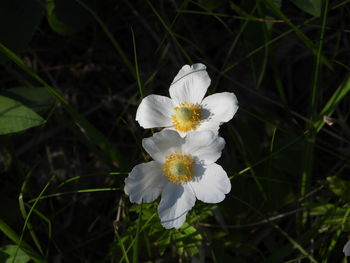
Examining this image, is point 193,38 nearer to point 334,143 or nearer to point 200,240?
point 334,143

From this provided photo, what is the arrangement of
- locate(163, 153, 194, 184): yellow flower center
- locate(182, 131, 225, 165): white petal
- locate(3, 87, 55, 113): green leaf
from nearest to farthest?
locate(182, 131, 225, 165): white petal, locate(163, 153, 194, 184): yellow flower center, locate(3, 87, 55, 113): green leaf

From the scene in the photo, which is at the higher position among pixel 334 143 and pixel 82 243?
pixel 334 143

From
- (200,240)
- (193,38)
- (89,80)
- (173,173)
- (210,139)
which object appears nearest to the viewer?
(210,139)

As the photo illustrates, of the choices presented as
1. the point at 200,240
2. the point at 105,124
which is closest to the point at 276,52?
the point at 105,124

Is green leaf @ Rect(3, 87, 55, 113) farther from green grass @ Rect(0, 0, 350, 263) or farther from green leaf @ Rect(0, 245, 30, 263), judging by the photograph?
green leaf @ Rect(0, 245, 30, 263)

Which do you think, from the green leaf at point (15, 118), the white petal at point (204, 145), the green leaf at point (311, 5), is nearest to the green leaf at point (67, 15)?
the green leaf at point (15, 118)

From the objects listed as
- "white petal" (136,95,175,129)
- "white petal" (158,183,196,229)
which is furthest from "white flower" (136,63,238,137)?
"white petal" (158,183,196,229)

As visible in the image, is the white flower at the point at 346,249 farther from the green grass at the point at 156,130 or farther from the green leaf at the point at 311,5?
the green leaf at the point at 311,5

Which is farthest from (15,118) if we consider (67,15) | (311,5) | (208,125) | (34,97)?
(311,5)
